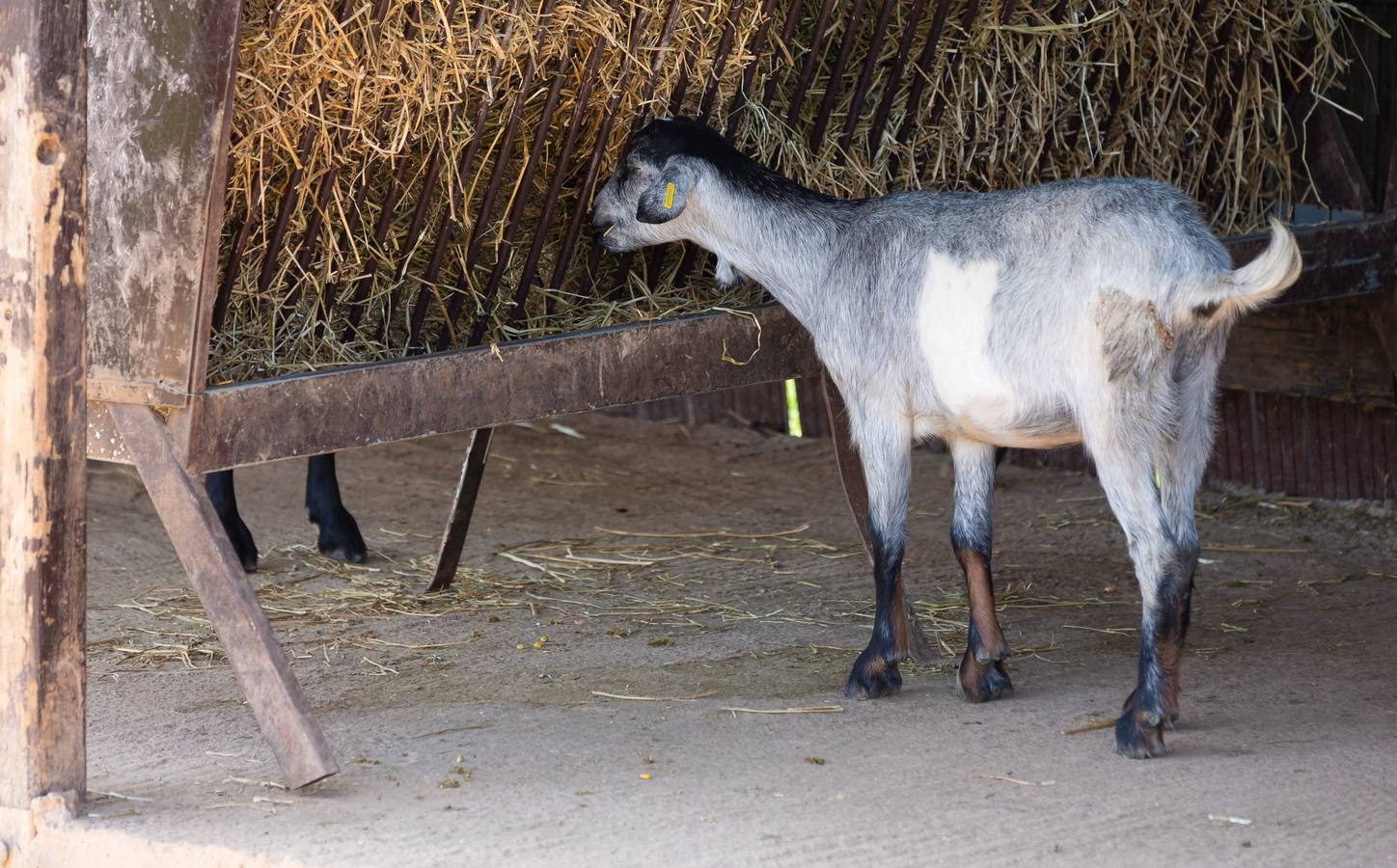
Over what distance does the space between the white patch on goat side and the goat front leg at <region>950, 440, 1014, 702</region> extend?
11.7 inches

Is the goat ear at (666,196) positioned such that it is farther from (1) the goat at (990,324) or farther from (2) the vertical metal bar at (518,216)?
(2) the vertical metal bar at (518,216)

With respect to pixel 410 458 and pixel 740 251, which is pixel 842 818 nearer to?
pixel 740 251

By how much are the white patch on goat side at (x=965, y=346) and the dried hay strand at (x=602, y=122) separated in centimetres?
84

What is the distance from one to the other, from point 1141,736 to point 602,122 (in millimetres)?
2054

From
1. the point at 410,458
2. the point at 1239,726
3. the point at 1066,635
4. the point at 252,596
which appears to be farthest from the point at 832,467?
the point at 252,596

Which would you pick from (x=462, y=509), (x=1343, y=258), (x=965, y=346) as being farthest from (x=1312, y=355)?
(x=462, y=509)

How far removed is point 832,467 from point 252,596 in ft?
14.5

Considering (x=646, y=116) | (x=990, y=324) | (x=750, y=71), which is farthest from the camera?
(x=750, y=71)

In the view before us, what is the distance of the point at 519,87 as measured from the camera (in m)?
4.23

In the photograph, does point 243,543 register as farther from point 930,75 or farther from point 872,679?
point 930,75

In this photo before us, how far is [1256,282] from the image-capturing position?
3.56 meters

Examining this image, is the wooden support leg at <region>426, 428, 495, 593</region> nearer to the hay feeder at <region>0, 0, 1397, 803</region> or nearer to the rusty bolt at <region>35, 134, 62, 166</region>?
the hay feeder at <region>0, 0, 1397, 803</region>

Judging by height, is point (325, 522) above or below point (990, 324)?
below

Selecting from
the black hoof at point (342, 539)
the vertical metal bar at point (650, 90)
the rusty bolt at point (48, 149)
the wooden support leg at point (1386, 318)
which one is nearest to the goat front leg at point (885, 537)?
the vertical metal bar at point (650, 90)
